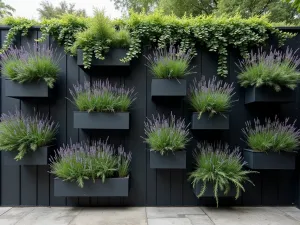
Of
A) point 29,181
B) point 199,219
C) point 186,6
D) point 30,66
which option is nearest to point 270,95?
point 199,219

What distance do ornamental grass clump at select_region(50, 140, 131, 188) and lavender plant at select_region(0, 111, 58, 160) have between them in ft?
0.82

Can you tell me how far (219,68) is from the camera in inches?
102

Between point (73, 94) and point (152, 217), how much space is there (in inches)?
66.5

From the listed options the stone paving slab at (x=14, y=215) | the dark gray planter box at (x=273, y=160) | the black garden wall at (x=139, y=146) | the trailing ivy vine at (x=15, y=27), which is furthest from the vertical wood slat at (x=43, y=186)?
the dark gray planter box at (x=273, y=160)

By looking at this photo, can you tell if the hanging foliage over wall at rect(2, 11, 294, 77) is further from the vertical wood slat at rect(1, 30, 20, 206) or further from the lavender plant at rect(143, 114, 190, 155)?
the lavender plant at rect(143, 114, 190, 155)

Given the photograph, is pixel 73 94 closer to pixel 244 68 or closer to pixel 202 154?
pixel 202 154

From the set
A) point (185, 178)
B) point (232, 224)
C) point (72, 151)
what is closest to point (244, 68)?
point (185, 178)

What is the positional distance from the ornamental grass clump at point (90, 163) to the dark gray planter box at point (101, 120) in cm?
24

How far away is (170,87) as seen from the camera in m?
2.34

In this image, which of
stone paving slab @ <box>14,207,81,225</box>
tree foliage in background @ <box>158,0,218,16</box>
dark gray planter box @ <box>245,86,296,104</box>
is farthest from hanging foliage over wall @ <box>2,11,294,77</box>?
tree foliage in background @ <box>158,0,218,16</box>

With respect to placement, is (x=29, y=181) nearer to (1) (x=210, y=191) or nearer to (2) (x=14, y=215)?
(2) (x=14, y=215)

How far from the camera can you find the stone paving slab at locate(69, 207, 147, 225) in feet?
6.99

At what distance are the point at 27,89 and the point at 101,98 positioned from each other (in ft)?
2.71

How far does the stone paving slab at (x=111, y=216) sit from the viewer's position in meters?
2.13
